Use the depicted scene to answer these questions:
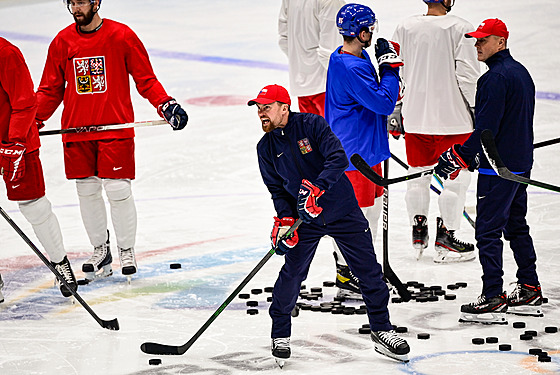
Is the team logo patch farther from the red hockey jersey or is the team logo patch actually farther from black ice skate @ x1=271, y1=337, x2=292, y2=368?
the red hockey jersey

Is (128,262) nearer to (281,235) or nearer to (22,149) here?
(22,149)

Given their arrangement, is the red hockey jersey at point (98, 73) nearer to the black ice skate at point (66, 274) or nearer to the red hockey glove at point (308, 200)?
the black ice skate at point (66, 274)

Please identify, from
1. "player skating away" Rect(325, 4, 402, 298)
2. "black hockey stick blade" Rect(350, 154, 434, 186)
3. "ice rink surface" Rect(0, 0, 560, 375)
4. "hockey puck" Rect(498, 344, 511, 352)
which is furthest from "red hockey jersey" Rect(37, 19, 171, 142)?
"hockey puck" Rect(498, 344, 511, 352)

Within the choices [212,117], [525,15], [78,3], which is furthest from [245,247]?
[525,15]

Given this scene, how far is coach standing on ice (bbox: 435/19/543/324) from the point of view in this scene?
3855 mm

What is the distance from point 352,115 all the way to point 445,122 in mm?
1019

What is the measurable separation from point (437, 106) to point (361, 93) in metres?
1.11

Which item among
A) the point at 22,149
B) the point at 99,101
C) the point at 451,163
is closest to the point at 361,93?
the point at 451,163

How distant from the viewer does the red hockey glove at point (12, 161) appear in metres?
4.34

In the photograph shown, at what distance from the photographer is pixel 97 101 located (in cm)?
490

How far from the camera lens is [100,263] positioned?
5055mm

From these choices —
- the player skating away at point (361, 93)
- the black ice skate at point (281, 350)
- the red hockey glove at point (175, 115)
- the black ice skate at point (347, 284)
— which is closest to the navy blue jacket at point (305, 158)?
the black ice skate at point (281, 350)

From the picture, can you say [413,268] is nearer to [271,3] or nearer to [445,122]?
[445,122]

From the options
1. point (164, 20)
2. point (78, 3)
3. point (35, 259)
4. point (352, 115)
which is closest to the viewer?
point (352, 115)
